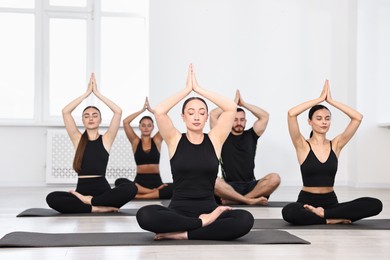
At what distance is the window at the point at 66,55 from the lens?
8.95 metres

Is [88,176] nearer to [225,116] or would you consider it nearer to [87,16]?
[225,116]

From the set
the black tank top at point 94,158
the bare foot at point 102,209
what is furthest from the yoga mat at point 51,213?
the black tank top at point 94,158

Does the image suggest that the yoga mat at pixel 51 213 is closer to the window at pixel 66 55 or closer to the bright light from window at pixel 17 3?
the window at pixel 66 55

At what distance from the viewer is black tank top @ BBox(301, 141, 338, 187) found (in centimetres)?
461

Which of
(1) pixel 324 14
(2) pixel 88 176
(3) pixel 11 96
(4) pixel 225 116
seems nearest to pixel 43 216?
(2) pixel 88 176

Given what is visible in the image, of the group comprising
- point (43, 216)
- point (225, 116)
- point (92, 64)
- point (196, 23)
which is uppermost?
point (196, 23)

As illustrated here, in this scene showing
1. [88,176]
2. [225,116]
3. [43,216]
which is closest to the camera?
[225,116]

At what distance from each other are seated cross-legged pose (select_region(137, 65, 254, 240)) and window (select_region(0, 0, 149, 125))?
5.37m

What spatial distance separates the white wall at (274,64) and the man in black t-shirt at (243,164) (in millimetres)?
2560

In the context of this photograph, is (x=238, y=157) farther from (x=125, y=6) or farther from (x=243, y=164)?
(x=125, y=6)

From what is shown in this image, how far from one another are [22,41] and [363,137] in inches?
191

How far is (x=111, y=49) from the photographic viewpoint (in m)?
9.11

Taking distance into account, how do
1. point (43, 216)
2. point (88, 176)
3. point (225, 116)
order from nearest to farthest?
point (225, 116) → point (43, 216) → point (88, 176)

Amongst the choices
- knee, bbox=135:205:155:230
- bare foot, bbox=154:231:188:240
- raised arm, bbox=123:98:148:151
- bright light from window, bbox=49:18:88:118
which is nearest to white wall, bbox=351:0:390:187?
raised arm, bbox=123:98:148:151
